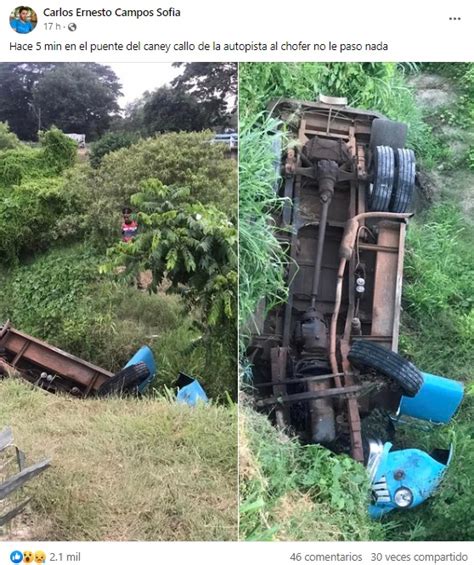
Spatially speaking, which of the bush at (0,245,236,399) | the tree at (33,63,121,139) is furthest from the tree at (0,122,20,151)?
the bush at (0,245,236,399)

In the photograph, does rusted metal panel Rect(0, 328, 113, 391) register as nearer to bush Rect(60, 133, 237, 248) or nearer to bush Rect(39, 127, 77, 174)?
bush Rect(60, 133, 237, 248)

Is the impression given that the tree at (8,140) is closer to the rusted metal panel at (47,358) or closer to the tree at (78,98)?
the tree at (78,98)

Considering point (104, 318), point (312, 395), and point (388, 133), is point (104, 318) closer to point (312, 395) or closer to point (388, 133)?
point (312, 395)

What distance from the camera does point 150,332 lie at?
6.89ft

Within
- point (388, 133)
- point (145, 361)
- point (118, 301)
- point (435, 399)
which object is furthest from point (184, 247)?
point (435, 399)

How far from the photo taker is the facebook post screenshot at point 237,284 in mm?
1812

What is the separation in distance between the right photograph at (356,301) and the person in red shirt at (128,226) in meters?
0.40

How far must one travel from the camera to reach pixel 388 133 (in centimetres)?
211

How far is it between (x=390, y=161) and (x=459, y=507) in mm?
1168

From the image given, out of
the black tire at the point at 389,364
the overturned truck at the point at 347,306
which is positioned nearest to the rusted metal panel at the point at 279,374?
the overturned truck at the point at 347,306

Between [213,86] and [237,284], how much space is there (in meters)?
0.64
